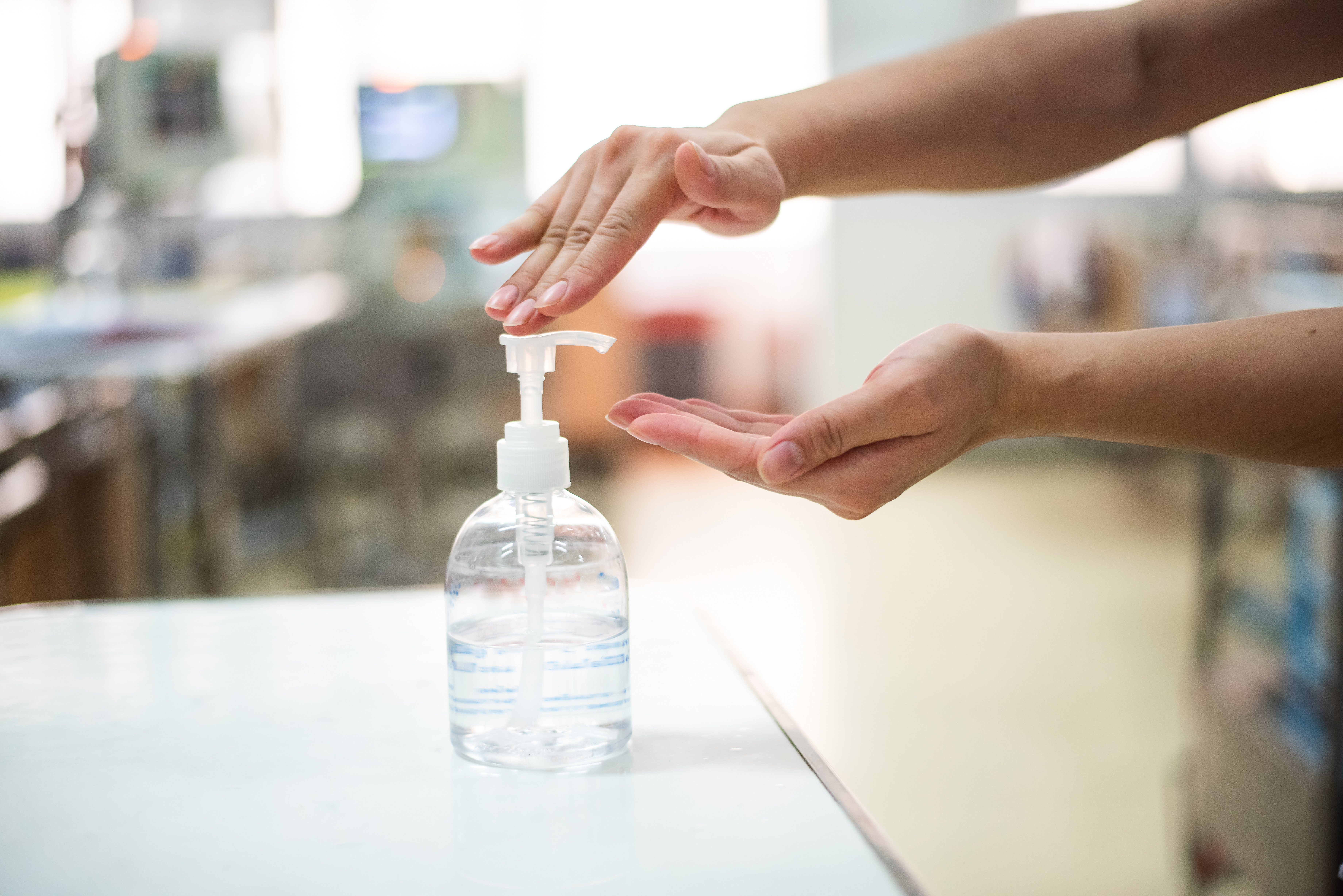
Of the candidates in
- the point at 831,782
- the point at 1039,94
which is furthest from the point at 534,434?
the point at 1039,94

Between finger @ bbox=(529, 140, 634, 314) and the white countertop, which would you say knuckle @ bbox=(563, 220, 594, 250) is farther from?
the white countertop

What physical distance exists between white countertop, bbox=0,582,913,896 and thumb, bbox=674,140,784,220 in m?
0.31

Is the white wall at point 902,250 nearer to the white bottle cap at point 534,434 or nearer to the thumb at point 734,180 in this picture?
the thumb at point 734,180

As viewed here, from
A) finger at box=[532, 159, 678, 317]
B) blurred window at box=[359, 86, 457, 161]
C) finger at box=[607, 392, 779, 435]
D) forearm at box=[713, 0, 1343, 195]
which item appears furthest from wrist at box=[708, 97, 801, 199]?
blurred window at box=[359, 86, 457, 161]

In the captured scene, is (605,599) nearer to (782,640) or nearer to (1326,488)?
(1326,488)

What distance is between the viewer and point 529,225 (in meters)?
0.81

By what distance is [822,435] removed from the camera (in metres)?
0.66

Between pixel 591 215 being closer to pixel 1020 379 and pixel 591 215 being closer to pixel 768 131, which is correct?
pixel 768 131

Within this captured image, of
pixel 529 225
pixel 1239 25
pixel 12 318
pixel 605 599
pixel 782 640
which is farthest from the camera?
pixel 782 640

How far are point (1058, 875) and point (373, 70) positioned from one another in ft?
12.6

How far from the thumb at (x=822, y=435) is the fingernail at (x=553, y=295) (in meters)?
0.15

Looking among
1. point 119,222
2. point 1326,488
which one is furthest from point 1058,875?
point 119,222

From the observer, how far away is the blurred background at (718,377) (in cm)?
202

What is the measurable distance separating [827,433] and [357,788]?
314mm
